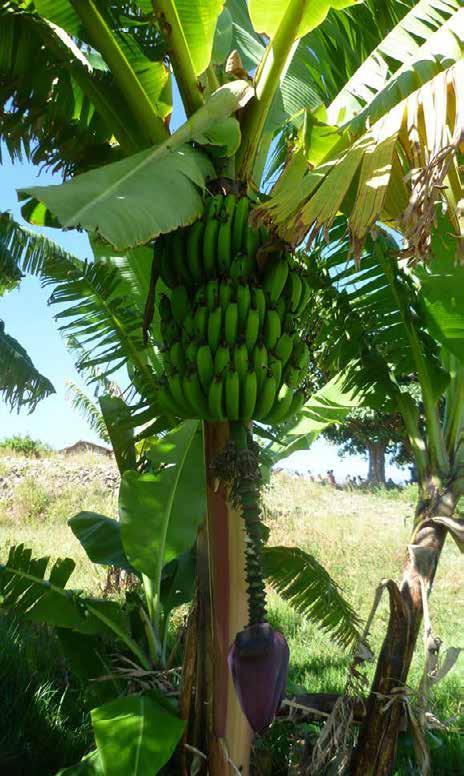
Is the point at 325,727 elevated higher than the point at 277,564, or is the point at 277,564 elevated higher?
the point at 277,564

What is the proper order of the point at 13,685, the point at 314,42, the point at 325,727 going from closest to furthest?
1. the point at 325,727
2. the point at 314,42
3. the point at 13,685

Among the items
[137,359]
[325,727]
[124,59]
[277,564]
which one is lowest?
[325,727]

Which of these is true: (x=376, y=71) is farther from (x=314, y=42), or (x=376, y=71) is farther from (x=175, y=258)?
(x=175, y=258)

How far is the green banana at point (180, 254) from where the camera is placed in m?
1.97

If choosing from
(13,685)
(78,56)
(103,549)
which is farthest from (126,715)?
(78,56)

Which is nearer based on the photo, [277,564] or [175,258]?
[175,258]

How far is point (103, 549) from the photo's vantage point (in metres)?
2.93

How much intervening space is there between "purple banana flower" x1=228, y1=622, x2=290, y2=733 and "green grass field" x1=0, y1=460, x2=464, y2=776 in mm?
1039

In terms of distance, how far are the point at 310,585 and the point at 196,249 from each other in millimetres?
1825

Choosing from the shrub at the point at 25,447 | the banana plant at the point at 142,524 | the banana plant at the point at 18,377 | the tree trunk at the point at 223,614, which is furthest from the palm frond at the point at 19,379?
the shrub at the point at 25,447

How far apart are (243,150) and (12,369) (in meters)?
2.42

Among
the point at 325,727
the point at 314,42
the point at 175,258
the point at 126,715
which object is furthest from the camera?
the point at 314,42

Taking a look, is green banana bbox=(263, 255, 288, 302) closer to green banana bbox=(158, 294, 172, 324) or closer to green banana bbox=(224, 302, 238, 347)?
green banana bbox=(224, 302, 238, 347)

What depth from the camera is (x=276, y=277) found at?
192 cm
